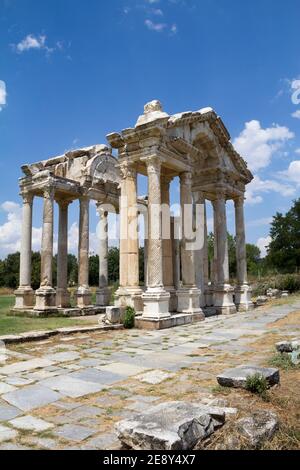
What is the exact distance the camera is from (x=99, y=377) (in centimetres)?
616

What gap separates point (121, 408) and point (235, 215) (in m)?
16.7

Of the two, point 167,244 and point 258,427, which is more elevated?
point 167,244

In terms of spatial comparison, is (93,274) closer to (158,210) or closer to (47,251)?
(47,251)

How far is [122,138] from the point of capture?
13.5 m

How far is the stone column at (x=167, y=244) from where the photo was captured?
15.1 metres

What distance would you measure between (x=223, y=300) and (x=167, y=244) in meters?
4.06

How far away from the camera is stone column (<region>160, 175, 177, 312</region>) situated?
1507 cm

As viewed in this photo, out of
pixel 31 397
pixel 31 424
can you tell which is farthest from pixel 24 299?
pixel 31 424

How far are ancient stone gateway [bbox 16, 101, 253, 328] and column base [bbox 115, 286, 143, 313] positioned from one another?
0.03 metres

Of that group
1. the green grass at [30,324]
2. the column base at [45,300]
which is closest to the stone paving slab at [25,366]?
the green grass at [30,324]

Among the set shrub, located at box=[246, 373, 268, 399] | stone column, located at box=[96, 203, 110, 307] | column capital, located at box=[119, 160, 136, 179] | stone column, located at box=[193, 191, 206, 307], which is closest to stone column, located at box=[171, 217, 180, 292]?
stone column, located at box=[193, 191, 206, 307]

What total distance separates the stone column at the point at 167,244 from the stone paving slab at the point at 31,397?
9.68m

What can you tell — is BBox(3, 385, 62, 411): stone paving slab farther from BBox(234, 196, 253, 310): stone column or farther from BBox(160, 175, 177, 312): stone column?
BBox(234, 196, 253, 310): stone column
